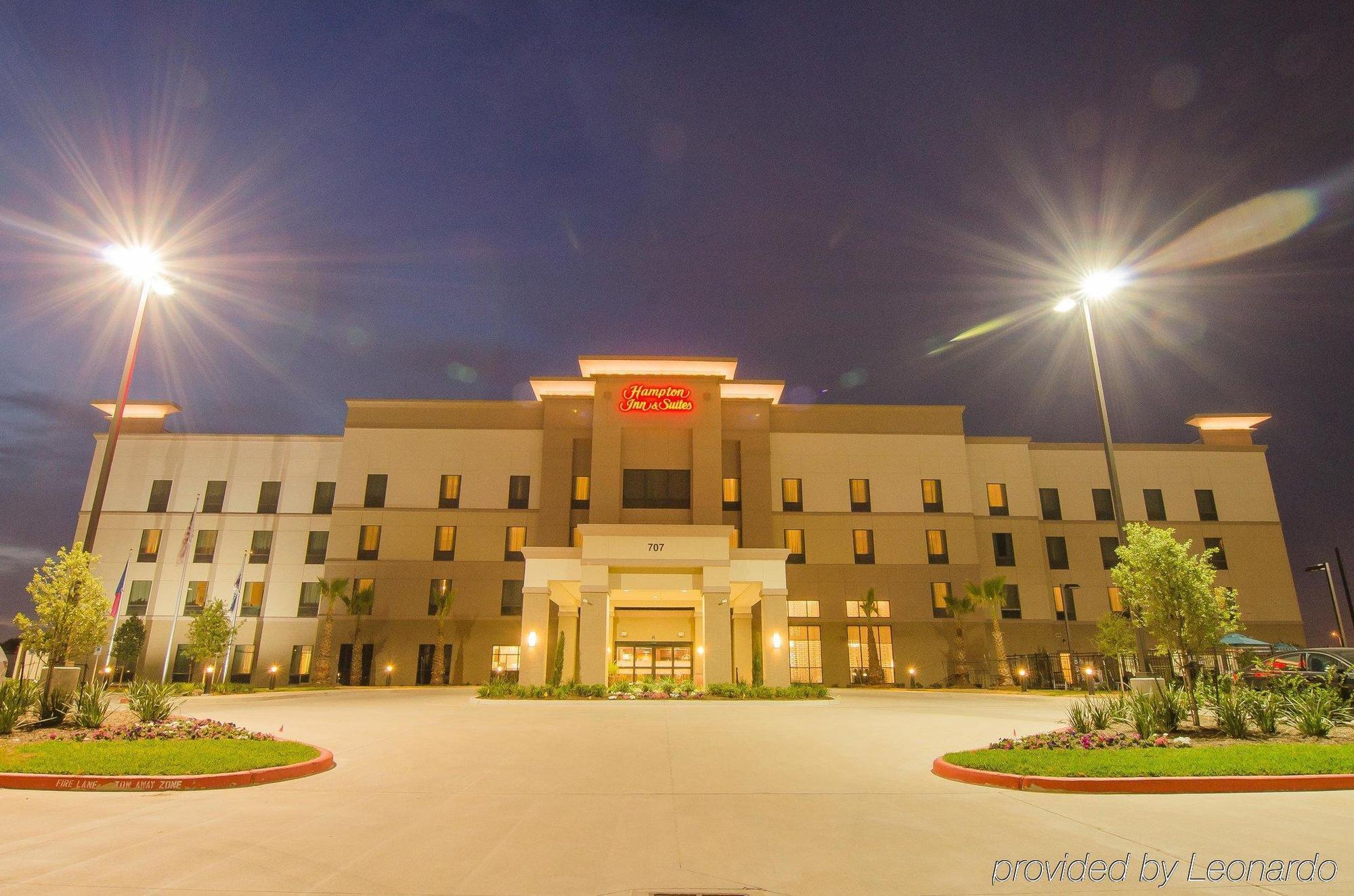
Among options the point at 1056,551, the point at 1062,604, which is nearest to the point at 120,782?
the point at 1062,604

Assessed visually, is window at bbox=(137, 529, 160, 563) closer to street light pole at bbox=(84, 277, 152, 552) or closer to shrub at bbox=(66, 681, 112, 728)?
street light pole at bbox=(84, 277, 152, 552)

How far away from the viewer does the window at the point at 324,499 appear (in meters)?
46.8

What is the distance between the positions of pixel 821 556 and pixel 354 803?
1477 inches

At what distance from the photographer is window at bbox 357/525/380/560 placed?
44250mm

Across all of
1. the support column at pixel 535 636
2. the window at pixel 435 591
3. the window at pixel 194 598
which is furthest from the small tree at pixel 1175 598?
the window at pixel 194 598

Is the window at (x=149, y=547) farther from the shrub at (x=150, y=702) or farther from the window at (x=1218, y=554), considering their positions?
the window at (x=1218, y=554)

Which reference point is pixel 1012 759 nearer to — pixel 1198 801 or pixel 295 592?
pixel 1198 801

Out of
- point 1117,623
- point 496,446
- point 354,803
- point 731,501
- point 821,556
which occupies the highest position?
point 496,446

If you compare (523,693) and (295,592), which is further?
(295,592)

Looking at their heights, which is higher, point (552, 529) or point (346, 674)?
point (552, 529)

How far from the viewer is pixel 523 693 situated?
26.8 m

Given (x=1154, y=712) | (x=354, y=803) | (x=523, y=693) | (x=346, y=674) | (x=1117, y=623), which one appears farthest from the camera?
(x=346, y=674)

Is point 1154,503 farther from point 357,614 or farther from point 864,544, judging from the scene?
point 357,614

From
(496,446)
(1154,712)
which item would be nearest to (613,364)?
(496,446)
